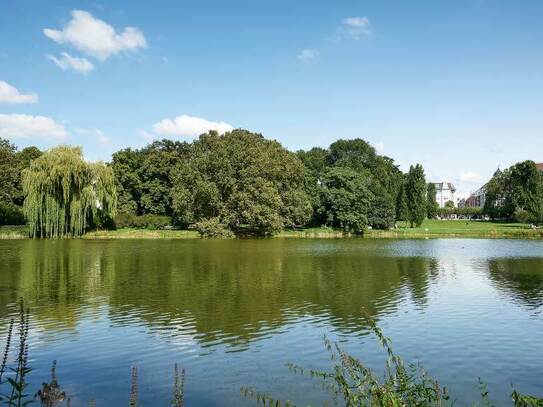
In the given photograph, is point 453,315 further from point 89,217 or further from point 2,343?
point 89,217

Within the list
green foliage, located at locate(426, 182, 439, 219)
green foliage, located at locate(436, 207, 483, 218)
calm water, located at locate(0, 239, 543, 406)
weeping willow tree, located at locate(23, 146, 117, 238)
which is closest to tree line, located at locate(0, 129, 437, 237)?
weeping willow tree, located at locate(23, 146, 117, 238)

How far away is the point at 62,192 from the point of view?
57156 mm

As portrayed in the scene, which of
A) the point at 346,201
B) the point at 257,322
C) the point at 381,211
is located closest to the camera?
the point at 257,322

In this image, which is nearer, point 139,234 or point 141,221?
point 139,234

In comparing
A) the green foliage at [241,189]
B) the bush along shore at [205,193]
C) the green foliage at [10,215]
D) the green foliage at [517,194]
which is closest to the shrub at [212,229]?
the bush along shore at [205,193]

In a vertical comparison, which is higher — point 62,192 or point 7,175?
point 7,175

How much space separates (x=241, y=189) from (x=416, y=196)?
3341 cm

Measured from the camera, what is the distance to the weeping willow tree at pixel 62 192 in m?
55.9

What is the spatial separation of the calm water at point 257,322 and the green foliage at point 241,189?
30.4m

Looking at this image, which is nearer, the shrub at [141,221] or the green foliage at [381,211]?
the shrub at [141,221]

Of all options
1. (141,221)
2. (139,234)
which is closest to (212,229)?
(139,234)

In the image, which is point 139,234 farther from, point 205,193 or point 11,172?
point 11,172

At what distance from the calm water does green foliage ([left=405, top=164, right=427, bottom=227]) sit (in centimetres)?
5317

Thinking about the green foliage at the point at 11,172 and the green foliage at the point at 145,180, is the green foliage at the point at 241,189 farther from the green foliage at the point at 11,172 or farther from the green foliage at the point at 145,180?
the green foliage at the point at 11,172
